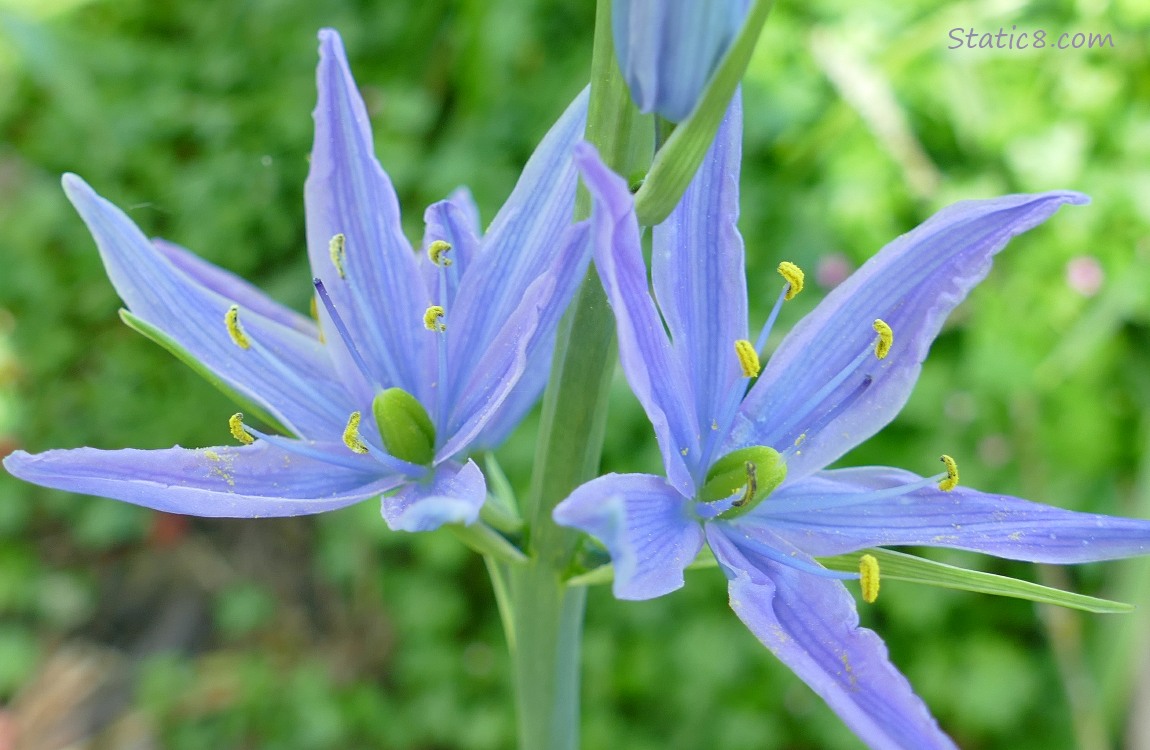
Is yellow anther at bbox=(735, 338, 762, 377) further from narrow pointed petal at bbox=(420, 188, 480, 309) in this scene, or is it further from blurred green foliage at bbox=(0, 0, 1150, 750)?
blurred green foliage at bbox=(0, 0, 1150, 750)

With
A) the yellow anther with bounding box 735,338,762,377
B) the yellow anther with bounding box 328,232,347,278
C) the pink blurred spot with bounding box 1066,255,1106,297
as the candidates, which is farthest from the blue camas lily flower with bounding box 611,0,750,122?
the pink blurred spot with bounding box 1066,255,1106,297

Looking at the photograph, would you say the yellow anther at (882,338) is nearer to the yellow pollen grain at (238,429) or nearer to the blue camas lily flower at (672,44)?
the blue camas lily flower at (672,44)

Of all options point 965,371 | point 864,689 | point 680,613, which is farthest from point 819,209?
point 864,689

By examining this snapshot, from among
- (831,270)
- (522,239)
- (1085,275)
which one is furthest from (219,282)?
(1085,275)

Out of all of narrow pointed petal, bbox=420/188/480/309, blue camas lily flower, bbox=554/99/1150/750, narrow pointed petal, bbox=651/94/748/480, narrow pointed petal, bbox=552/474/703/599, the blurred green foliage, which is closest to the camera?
narrow pointed petal, bbox=552/474/703/599

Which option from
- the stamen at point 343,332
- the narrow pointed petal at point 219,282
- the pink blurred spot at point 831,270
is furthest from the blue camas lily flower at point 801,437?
the pink blurred spot at point 831,270

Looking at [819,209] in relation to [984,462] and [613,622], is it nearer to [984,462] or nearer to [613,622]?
[984,462]
